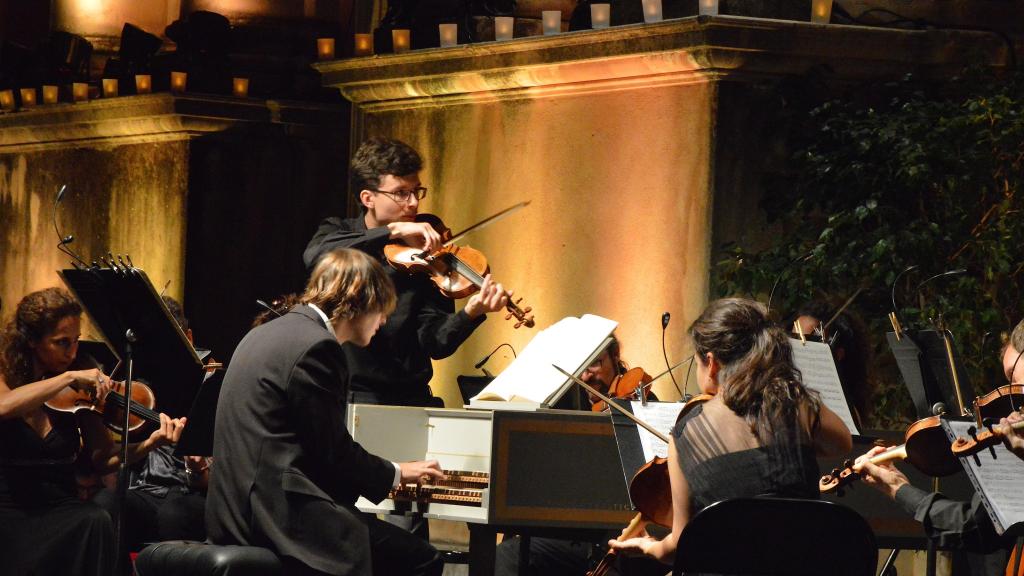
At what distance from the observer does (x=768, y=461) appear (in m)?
4.11

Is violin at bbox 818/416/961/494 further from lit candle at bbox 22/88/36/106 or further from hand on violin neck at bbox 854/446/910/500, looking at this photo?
lit candle at bbox 22/88/36/106

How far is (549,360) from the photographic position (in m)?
5.54

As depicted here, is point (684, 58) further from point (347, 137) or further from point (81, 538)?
point (347, 137)

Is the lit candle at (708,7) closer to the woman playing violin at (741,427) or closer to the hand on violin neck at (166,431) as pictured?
the hand on violin neck at (166,431)

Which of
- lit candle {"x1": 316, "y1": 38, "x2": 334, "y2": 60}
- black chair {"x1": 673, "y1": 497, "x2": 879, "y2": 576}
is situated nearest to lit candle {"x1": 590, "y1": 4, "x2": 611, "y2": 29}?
lit candle {"x1": 316, "y1": 38, "x2": 334, "y2": 60}

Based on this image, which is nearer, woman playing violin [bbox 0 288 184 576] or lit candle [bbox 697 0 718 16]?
woman playing violin [bbox 0 288 184 576]

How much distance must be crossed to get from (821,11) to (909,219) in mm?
952

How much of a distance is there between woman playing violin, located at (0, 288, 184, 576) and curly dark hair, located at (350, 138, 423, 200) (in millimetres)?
1121

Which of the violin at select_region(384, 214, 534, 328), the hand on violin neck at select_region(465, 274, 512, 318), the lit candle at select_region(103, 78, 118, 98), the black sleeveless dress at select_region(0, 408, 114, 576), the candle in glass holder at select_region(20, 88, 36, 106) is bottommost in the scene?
the black sleeveless dress at select_region(0, 408, 114, 576)

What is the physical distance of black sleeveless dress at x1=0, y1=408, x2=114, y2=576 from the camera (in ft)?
18.7

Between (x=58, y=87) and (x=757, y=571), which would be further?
(x=58, y=87)

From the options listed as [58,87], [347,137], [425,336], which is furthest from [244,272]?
[425,336]

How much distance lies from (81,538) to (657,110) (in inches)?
119

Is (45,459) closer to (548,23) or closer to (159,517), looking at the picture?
(159,517)
